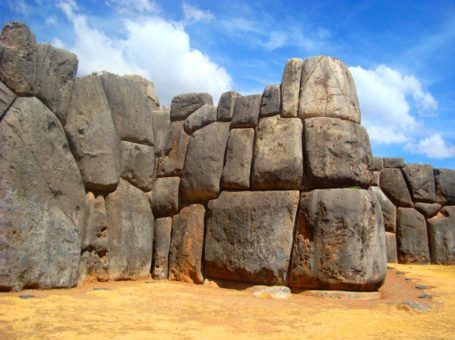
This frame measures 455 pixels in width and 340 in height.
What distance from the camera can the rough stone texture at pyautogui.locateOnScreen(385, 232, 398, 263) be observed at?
1084cm

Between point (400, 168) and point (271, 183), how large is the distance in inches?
239

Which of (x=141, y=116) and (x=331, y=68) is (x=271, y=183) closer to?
(x=331, y=68)

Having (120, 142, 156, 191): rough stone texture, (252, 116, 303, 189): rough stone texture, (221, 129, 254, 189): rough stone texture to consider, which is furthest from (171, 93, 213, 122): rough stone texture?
(252, 116, 303, 189): rough stone texture

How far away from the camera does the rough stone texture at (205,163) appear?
7328mm

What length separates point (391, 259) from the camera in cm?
1088

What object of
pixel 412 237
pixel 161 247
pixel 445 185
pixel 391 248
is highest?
pixel 445 185

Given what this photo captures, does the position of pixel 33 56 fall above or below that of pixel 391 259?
above

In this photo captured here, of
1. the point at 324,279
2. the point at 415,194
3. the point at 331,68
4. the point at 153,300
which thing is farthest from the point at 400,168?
the point at 153,300

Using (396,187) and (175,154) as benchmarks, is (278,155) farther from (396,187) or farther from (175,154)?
(396,187)

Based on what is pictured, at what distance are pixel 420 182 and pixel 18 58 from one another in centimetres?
945

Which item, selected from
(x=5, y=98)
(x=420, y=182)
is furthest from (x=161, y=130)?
(x=420, y=182)

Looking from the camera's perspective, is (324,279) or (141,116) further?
(141,116)

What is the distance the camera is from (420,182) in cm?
1138

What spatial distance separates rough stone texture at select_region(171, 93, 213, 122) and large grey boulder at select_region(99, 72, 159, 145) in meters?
0.51
